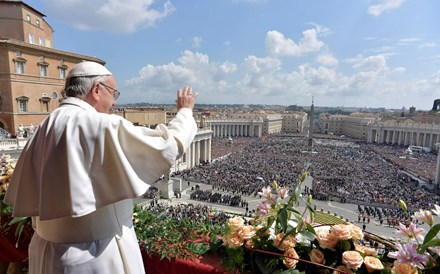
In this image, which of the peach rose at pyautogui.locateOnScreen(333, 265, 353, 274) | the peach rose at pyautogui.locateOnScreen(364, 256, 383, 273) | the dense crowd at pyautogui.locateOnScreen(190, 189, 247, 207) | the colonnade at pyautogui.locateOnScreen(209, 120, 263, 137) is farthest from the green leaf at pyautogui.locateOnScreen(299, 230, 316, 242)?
the colonnade at pyautogui.locateOnScreen(209, 120, 263, 137)

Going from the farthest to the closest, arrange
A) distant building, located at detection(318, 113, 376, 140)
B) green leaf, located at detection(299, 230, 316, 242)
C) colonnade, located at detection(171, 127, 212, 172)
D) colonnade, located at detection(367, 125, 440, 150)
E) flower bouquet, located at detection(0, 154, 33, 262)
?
distant building, located at detection(318, 113, 376, 140), colonnade, located at detection(367, 125, 440, 150), colonnade, located at detection(171, 127, 212, 172), flower bouquet, located at detection(0, 154, 33, 262), green leaf, located at detection(299, 230, 316, 242)

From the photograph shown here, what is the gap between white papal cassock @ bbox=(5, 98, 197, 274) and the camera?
1581 mm

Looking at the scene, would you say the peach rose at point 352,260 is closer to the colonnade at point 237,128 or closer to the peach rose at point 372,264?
the peach rose at point 372,264

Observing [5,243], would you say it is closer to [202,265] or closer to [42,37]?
[202,265]

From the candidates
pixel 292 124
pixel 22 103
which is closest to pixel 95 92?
pixel 22 103

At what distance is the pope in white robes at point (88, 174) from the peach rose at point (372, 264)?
1667mm

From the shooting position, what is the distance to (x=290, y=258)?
2.29 metres

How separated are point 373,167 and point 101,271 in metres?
47.6

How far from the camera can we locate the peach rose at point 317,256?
2266 millimetres

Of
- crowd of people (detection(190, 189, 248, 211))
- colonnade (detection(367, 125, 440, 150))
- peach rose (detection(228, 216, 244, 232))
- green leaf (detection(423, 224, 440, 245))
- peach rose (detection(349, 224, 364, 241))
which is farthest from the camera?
colonnade (detection(367, 125, 440, 150))

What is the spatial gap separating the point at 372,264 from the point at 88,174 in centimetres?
214

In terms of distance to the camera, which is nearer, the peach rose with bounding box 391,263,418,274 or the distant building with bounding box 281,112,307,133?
the peach rose with bounding box 391,263,418,274

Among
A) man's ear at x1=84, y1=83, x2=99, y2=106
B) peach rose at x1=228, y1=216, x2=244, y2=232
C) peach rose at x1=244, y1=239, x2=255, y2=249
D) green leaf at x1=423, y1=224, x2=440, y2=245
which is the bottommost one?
peach rose at x1=244, y1=239, x2=255, y2=249

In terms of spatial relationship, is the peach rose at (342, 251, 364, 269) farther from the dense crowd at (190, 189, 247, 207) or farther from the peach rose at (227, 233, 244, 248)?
the dense crowd at (190, 189, 247, 207)
